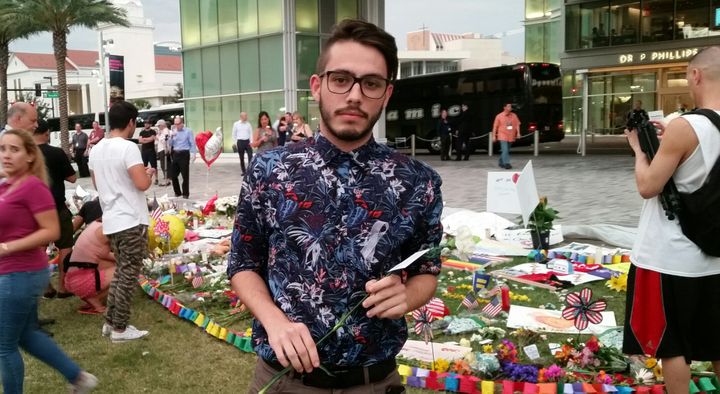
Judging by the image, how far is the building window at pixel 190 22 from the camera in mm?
26656

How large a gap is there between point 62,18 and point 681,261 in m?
28.8

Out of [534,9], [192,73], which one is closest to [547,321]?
[192,73]

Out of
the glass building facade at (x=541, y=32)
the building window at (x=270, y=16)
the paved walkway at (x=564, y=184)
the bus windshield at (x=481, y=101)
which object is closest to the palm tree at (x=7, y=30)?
the building window at (x=270, y=16)

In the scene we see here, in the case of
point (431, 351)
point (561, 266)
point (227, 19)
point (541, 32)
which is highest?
point (541, 32)

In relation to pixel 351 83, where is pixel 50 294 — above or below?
below

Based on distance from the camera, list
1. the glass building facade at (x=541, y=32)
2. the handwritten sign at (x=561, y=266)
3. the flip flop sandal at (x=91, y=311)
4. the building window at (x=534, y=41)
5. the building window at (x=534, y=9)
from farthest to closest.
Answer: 1. the building window at (x=534, y=41)
2. the building window at (x=534, y=9)
3. the glass building facade at (x=541, y=32)
4. the handwritten sign at (x=561, y=266)
5. the flip flop sandal at (x=91, y=311)

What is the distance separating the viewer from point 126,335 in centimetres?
495

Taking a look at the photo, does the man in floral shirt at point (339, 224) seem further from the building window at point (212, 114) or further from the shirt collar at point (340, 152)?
the building window at point (212, 114)

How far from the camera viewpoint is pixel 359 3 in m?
23.1

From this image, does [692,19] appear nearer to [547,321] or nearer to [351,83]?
[547,321]

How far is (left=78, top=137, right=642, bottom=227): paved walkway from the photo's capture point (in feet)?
31.6

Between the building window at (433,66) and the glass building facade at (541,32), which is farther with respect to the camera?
the building window at (433,66)

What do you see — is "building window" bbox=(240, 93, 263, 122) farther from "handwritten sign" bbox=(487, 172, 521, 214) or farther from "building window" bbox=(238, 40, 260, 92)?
"handwritten sign" bbox=(487, 172, 521, 214)

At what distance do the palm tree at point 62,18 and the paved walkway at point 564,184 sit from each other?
8.53 metres
